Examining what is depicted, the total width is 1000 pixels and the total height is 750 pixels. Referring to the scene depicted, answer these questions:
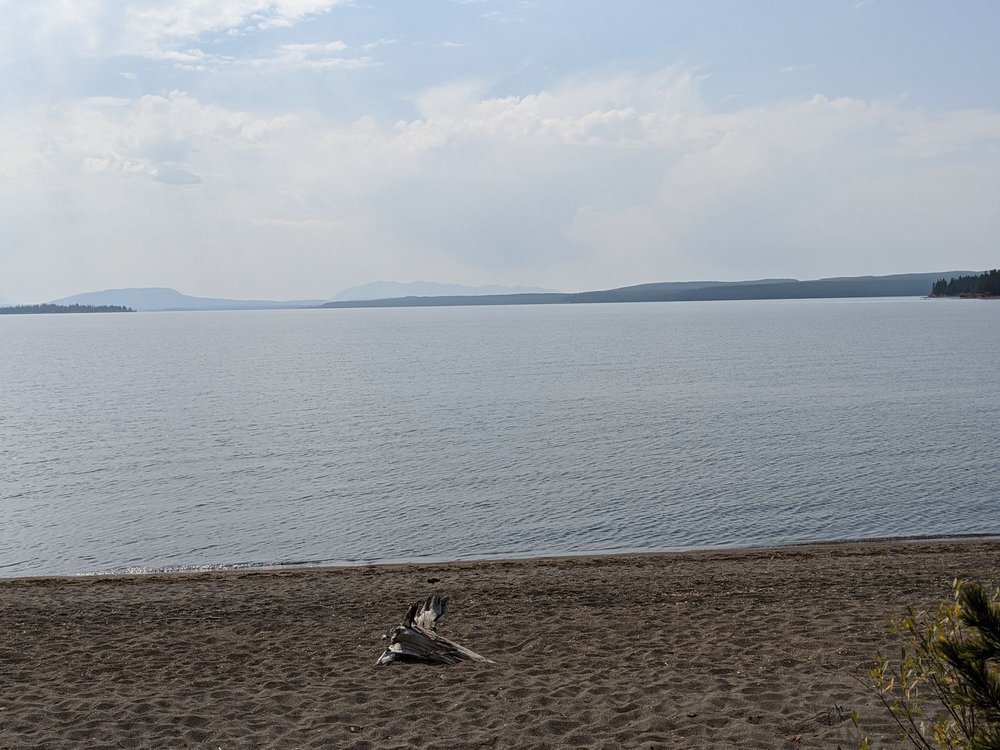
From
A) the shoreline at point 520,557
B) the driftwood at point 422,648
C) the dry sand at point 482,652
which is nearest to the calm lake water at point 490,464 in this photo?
the shoreline at point 520,557

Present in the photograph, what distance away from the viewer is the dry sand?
28.4 ft

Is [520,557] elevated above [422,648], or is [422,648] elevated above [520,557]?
[422,648]

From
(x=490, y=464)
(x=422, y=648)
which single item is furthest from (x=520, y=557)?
(x=490, y=464)

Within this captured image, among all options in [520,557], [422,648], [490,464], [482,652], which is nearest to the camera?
[422,648]

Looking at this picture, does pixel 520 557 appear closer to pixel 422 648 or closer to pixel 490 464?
pixel 422 648

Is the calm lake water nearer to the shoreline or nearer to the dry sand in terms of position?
the shoreline

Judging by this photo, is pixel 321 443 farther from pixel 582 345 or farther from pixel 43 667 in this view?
pixel 582 345

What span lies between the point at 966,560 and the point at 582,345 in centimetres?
10269

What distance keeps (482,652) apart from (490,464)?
72.9ft

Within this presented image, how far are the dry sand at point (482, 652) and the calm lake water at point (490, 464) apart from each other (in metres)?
4.65

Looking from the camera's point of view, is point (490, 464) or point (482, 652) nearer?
point (482, 652)

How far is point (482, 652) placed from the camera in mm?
11734

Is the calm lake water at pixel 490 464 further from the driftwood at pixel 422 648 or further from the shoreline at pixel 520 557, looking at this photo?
the driftwood at pixel 422 648

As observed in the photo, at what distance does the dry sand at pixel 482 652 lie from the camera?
28.4ft
